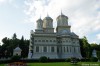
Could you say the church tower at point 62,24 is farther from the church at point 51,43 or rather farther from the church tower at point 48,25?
the church tower at point 48,25

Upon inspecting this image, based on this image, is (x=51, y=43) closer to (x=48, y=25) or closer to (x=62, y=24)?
(x=48, y=25)

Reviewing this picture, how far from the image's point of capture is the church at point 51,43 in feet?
179

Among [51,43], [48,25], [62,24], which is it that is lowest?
[51,43]

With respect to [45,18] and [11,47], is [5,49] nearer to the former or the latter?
[11,47]

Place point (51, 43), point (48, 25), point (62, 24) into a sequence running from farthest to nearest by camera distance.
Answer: point (62, 24) < point (48, 25) < point (51, 43)

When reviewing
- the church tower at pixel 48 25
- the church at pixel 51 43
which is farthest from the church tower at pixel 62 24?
the church tower at pixel 48 25

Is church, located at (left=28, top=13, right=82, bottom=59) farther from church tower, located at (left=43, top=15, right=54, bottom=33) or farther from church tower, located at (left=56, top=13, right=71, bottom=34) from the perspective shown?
church tower, located at (left=56, top=13, right=71, bottom=34)

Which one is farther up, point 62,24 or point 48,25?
point 62,24

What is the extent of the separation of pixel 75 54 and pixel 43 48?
1158 cm

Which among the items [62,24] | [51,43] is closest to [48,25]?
[62,24]

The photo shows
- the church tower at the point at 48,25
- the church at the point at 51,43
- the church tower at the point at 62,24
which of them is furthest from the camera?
the church tower at the point at 62,24

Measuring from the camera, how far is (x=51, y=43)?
55906 millimetres

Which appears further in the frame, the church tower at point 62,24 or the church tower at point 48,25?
the church tower at point 62,24

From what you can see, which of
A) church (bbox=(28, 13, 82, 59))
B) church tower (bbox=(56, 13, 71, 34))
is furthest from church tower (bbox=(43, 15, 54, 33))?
church tower (bbox=(56, 13, 71, 34))
